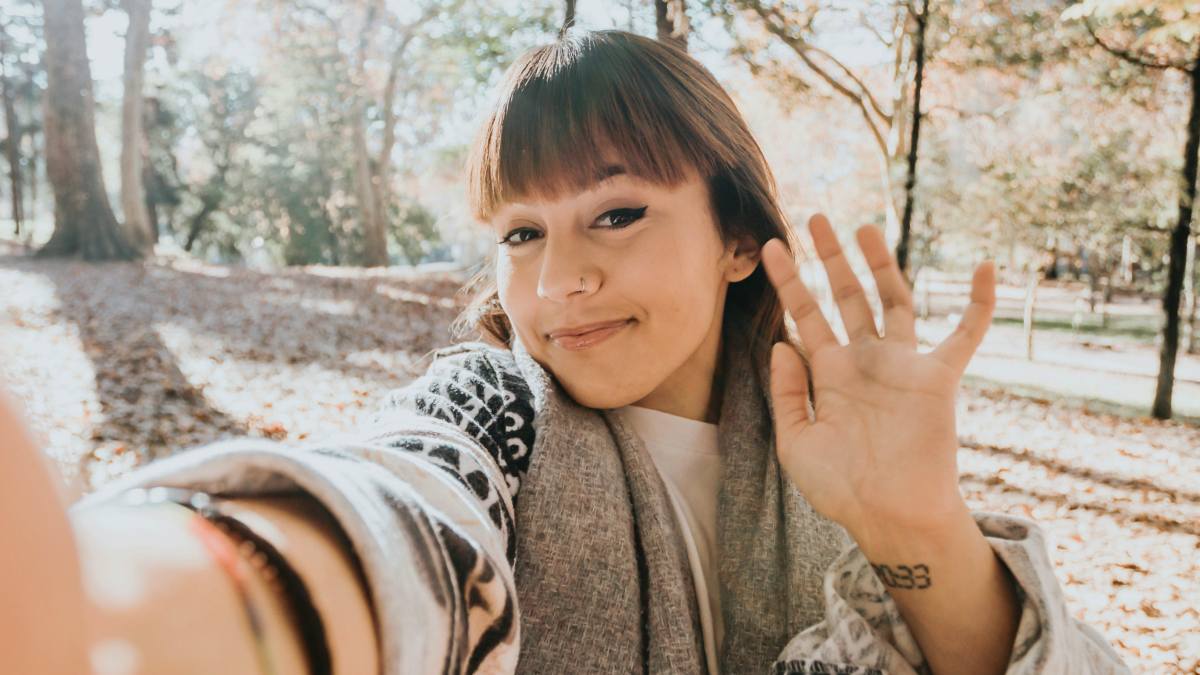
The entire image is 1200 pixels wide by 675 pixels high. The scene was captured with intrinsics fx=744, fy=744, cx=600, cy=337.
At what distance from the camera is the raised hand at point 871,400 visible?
47.3 inches

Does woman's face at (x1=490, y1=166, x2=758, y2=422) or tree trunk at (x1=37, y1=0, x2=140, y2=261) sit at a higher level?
tree trunk at (x1=37, y1=0, x2=140, y2=261)

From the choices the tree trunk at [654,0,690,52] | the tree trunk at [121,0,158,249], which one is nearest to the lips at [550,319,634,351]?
the tree trunk at [654,0,690,52]

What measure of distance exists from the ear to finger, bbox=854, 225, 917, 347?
44cm

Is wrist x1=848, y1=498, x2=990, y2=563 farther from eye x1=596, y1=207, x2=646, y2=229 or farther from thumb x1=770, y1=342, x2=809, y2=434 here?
eye x1=596, y1=207, x2=646, y2=229

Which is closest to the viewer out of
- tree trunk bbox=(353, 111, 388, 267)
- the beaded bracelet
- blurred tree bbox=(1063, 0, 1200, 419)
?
the beaded bracelet

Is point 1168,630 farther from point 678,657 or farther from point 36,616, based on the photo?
point 36,616

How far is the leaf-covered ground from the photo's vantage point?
15.2 feet

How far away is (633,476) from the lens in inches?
58.2

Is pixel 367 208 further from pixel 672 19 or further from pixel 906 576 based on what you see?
pixel 906 576

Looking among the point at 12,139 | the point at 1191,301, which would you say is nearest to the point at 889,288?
the point at 1191,301

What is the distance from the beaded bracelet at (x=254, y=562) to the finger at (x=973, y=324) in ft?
3.47

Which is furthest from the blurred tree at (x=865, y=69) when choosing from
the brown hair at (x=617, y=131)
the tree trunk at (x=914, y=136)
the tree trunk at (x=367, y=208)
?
the tree trunk at (x=367, y=208)

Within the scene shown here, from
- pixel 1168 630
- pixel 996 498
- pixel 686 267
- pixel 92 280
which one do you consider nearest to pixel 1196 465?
pixel 996 498

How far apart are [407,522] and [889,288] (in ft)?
3.21
